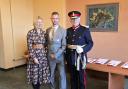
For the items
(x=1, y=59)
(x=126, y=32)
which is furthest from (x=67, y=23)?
(x=1, y=59)

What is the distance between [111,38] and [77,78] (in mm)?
1422

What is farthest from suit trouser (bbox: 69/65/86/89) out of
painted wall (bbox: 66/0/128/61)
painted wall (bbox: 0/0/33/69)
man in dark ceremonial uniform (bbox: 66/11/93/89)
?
painted wall (bbox: 0/0/33/69)

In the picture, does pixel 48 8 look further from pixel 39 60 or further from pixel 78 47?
pixel 78 47

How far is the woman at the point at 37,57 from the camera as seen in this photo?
2.89 metres

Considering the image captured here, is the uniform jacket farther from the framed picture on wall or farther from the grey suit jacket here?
the framed picture on wall

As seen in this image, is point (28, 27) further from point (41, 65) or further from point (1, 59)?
point (41, 65)

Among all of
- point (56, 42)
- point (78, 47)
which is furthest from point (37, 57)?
point (78, 47)

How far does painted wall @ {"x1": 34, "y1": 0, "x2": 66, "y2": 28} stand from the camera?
4660 millimetres

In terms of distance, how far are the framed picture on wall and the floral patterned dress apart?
159 cm

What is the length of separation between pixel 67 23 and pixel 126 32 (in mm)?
1453

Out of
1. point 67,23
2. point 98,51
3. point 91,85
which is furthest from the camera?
point 67,23

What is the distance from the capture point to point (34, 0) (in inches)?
210

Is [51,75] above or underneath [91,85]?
above

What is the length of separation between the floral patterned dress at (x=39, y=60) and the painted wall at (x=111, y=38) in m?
1.56
